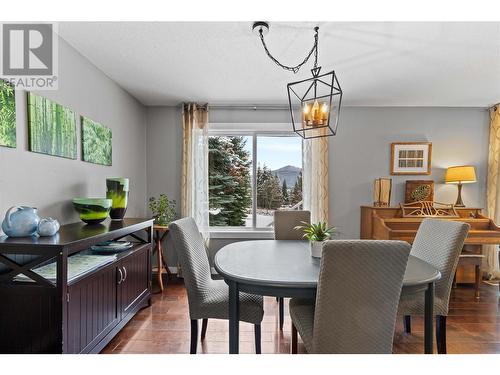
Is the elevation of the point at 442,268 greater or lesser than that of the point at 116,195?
lesser

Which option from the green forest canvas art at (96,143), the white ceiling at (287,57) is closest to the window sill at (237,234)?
the green forest canvas art at (96,143)

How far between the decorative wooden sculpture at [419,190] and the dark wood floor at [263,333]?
4.22ft

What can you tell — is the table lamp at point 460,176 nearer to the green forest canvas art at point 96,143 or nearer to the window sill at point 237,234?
the window sill at point 237,234

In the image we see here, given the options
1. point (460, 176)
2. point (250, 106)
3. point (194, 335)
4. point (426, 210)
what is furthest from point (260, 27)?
point (460, 176)

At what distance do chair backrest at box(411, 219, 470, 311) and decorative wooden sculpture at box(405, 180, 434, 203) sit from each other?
1.83m

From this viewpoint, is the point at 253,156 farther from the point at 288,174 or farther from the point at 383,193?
the point at 383,193

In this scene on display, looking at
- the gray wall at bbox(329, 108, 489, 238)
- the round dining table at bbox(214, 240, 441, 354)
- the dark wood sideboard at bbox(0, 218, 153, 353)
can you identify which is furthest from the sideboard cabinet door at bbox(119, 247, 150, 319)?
the gray wall at bbox(329, 108, 489, 238)

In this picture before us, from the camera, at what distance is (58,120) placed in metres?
2.21

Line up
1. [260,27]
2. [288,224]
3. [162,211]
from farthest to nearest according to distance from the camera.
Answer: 1. [162,211]
2. [288,224]
3. [260,27]

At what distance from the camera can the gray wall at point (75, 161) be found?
1.85 metres

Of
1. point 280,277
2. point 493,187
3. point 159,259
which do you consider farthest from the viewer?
point 493,187

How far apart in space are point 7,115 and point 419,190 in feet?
13.9

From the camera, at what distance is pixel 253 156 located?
4.09 meters

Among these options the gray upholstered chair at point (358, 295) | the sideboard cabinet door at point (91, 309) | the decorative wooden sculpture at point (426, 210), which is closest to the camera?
the gray upholstered chair at point (358, 295)
